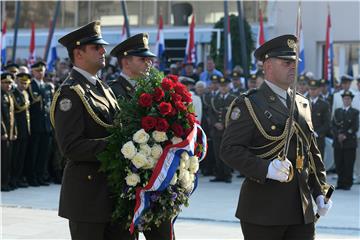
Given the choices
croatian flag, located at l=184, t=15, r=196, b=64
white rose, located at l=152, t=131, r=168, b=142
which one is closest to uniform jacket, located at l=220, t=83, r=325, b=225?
white rose, located at l=152, t=131, r=168, b=142

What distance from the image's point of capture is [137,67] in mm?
5938

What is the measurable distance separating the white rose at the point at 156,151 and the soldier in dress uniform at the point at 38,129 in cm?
822

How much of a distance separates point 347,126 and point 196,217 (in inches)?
185

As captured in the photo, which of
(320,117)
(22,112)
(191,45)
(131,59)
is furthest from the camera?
(191,45)

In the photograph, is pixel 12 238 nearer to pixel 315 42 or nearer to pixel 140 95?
pixel 140 95

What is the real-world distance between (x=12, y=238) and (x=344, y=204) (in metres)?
5.27

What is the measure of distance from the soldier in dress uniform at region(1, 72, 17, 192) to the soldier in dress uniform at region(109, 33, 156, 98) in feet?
19.5

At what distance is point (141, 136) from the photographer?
4.50 meters

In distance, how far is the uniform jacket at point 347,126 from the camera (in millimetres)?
13055

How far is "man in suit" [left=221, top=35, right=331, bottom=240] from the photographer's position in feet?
14.9

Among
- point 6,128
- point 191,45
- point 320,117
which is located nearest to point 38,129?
point 6,128

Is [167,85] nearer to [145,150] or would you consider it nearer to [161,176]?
[145,150]

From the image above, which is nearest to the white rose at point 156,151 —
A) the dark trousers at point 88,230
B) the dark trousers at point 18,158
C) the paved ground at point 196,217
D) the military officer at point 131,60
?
the dark trousers at point 88,230

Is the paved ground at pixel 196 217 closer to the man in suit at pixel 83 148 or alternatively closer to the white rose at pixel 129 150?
the man in suit at pixel 83 148
